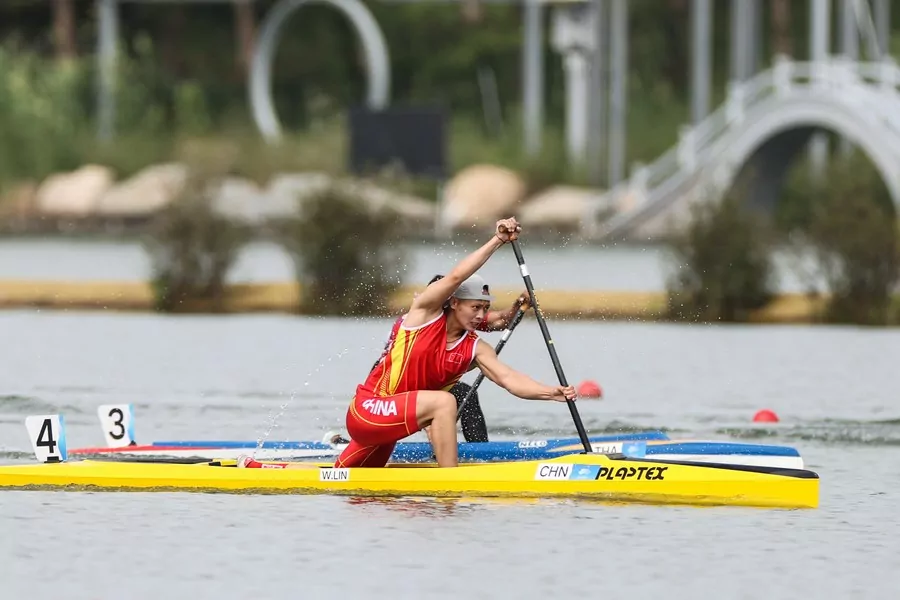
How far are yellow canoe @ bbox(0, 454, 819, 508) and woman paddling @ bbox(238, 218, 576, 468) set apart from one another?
0.90ft

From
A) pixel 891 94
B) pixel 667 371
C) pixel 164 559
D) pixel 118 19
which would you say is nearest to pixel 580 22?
pixel 891 94

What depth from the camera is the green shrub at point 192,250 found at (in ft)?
117

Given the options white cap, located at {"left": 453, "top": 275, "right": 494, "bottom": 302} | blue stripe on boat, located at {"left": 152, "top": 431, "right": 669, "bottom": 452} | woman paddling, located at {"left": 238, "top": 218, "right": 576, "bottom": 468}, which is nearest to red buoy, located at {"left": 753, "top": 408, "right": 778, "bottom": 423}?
blue stripe on boat, located at {"left": 152, "top": 431, "right": 669, "bottom": 452}

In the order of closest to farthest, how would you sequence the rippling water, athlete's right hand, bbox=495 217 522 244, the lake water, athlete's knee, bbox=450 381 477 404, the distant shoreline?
the rippling water
athlete's right hand, bbox=495 217 522 244
athlete's knee, bbox=450 381 477 404
the distant shoreline
the lake water

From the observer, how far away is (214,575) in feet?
47.2

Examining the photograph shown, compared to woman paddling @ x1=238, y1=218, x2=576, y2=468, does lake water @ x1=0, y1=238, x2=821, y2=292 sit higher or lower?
higher

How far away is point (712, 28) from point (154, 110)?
19.5 metres

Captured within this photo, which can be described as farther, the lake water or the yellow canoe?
the lake water

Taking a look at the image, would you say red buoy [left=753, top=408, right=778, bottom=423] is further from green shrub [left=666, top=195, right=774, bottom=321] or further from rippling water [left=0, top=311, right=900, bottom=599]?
green shrub [left=666, top=195, right=774, bottom=321]

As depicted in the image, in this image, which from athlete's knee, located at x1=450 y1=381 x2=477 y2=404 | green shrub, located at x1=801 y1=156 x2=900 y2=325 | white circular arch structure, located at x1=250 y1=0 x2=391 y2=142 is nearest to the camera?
athlete's knee, located at x1=450 y1=381 x2=477 y2=404

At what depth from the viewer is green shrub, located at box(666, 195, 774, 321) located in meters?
34.7

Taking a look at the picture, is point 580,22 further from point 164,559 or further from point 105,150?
point 164,559

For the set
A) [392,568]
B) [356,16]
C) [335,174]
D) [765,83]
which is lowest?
[392,568]

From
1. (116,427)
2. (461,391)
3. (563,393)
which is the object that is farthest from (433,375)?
(116,427)
